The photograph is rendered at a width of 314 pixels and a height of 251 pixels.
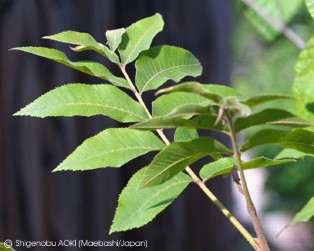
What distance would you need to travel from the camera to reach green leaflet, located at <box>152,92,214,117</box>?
0.56 m

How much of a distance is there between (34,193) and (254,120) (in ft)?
2.76

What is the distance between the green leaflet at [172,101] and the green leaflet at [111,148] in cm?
2

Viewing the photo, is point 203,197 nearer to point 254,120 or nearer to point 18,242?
point 18,242

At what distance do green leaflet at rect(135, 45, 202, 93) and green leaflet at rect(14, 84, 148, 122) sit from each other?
0.04 m

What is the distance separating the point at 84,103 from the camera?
1.91ft

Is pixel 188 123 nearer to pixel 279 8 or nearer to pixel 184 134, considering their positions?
pixel 184 134

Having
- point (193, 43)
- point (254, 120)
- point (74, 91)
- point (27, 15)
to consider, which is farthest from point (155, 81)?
point (193, 43)

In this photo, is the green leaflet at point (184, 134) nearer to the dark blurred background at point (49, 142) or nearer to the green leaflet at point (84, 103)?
the green leaflet at point (84, 103)

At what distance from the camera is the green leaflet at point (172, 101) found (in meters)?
0.56

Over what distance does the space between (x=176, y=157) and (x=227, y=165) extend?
0.36 ft

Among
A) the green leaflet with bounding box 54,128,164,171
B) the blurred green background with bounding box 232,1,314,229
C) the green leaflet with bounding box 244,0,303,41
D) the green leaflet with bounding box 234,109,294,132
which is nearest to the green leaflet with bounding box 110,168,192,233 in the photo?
the green leaflet with bounding box 54,128,164,171

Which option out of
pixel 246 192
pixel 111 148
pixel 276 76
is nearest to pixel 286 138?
pixel 246 192

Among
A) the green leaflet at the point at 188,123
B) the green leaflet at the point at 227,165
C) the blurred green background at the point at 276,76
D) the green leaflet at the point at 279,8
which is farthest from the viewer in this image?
the blurred green background at the point at 276,76

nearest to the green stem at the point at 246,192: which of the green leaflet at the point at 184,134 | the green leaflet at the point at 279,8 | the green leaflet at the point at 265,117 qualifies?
the green leaflet at the point at 265,117
